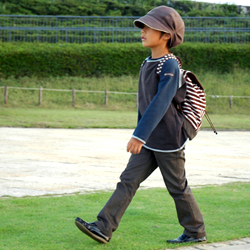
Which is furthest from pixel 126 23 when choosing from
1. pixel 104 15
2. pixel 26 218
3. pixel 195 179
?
pixel 26 218

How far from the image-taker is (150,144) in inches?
135

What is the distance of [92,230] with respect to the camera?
3.35 m

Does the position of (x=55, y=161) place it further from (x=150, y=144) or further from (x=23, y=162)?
(x=150, y=144)

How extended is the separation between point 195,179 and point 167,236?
3.09m

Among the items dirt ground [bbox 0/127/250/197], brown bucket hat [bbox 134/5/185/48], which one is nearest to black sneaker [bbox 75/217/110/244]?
brown bucket hat [bbox 134/5/185/48]

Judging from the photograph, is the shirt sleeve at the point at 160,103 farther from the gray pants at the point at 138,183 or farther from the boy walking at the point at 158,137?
the gray pants at the point at 138,183

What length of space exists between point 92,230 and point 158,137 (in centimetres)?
83

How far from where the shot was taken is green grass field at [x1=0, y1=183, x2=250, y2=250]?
3.49m

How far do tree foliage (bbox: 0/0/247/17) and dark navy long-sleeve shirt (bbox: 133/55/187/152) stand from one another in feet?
119

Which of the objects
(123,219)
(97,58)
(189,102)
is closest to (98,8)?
(97,58)

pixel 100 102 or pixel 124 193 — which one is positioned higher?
pixel 124 193

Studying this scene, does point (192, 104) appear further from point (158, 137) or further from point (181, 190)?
point (181, 190)

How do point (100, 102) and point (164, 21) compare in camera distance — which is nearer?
point (164, 21)

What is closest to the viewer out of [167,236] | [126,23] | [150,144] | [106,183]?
[150,144]
